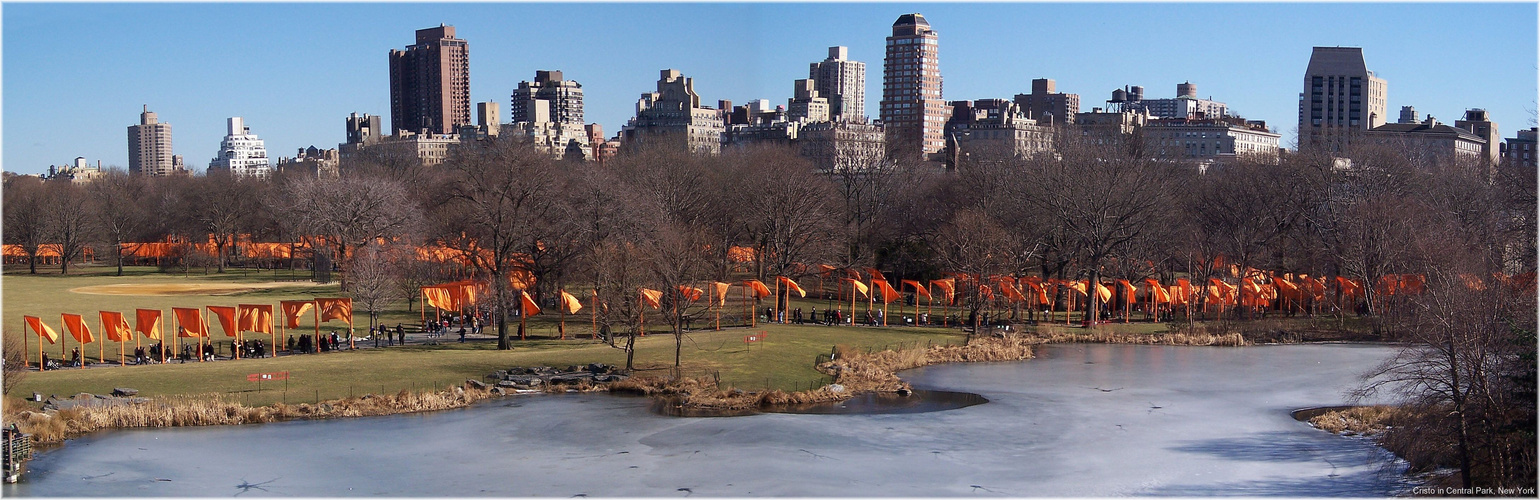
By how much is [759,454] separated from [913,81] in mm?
140741

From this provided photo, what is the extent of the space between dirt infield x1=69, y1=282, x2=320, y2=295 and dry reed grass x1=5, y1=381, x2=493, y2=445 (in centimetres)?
2988

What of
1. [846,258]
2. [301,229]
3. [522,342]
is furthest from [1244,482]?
[301,229]

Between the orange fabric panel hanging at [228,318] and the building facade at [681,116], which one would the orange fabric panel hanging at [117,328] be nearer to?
the orange fabric panel hanging at [228,318]

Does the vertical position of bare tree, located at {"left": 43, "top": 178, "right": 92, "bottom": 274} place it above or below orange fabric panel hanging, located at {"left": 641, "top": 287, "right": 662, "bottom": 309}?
above

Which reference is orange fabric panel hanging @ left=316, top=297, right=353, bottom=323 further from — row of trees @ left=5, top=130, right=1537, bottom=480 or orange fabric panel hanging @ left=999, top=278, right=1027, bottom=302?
orange fabric panel hanging @ left=999, top=278, right=1027, bottom=302

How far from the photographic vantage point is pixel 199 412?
84.7 feet

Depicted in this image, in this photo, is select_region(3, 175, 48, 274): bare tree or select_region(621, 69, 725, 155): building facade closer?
select_region(3, 175, 48, 274): bare tree

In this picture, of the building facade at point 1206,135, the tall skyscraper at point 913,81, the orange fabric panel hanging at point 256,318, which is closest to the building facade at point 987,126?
the tall skyscraper at point 913,81

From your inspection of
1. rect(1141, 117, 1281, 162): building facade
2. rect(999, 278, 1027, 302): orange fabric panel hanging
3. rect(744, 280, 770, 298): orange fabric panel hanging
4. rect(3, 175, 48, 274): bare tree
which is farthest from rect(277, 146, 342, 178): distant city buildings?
rect(1141, 117, 1281, 162): building facade

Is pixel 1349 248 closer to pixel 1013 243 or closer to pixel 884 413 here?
pixel 1013 243

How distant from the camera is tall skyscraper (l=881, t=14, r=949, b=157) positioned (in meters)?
160

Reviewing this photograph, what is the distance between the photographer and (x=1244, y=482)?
21312 mm

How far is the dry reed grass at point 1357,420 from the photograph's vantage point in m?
26.4

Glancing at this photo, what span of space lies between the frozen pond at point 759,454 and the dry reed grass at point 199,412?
24.2 inches
